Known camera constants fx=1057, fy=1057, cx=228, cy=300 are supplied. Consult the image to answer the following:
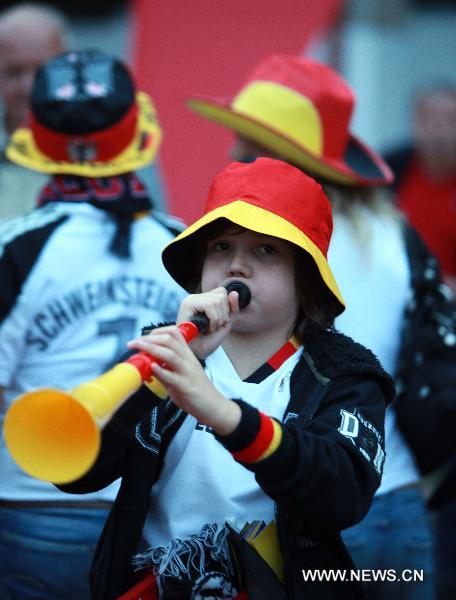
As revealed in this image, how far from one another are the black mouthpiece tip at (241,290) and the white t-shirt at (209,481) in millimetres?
164

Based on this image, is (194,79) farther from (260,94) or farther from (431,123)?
(260,94)

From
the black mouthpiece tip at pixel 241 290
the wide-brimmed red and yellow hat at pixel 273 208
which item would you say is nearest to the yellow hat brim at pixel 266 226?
the wide-brimmed red and yellow hat at pixel 273 208

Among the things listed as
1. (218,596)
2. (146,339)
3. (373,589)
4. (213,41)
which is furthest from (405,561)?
(213,41)

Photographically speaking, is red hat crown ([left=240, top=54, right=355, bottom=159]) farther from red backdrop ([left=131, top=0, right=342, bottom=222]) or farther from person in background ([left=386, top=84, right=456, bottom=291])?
person in background ([left=386, top=84, right=456, bottom=291])

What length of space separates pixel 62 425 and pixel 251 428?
329mm

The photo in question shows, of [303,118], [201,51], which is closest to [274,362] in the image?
[303,118]

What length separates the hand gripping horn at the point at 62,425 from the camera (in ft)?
5.56

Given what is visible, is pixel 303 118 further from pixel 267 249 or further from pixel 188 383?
pixel 188 383

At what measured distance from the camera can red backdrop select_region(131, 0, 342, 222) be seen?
496 centimetres

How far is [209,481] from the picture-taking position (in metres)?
2.11

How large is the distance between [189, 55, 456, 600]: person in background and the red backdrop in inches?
61.8

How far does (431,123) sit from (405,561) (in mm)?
3160

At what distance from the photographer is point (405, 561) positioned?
2969 mm

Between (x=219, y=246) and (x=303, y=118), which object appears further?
(x=303, y=118)
